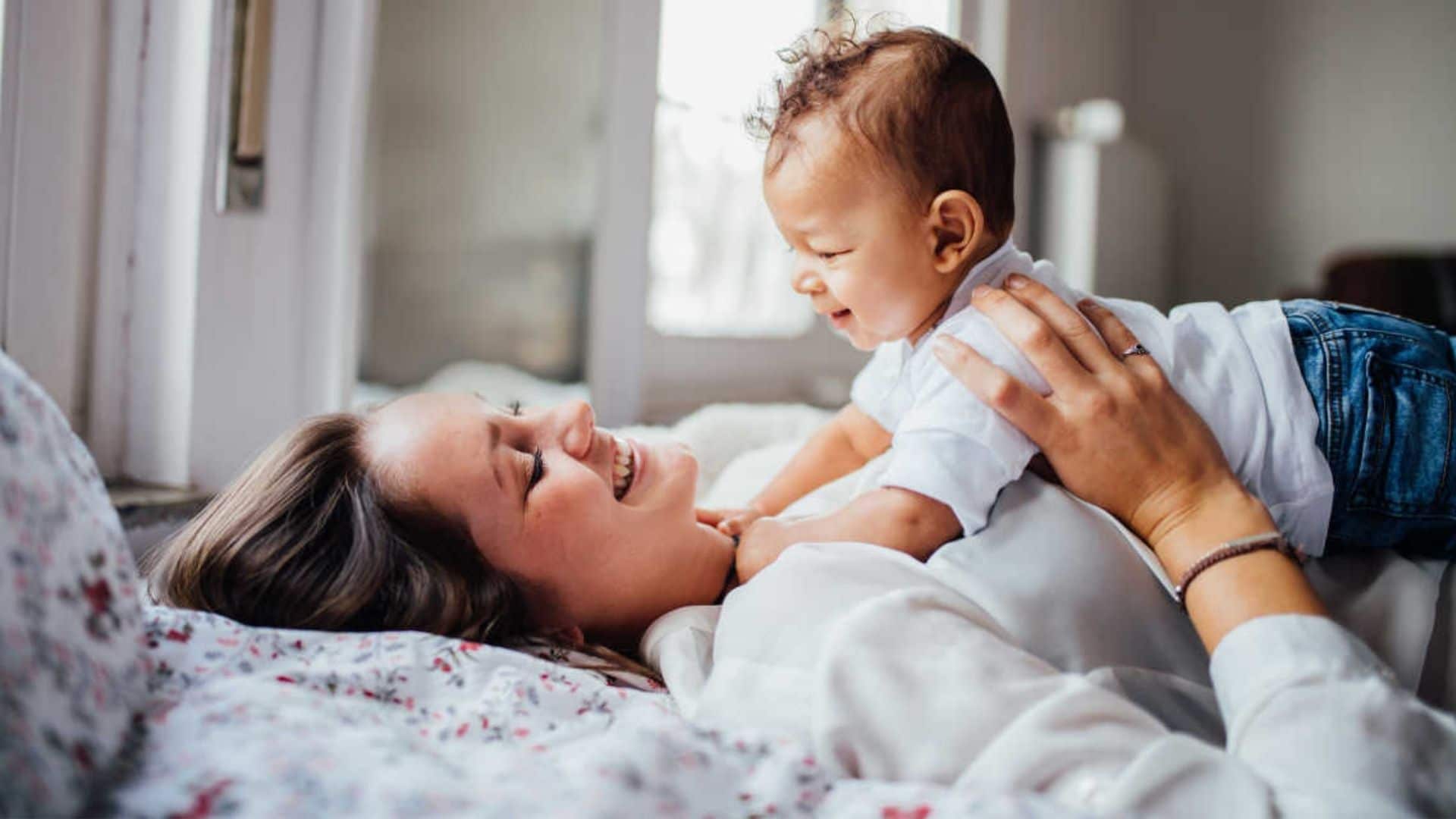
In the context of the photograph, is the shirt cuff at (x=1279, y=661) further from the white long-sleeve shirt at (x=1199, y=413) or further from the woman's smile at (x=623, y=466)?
the woman's smile at (x=623, y=466)

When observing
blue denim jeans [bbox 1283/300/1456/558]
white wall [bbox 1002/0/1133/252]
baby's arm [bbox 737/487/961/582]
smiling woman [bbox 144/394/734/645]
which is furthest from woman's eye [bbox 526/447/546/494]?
white wall [bbox 1002/0/1133/252]

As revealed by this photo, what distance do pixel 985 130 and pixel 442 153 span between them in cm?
108

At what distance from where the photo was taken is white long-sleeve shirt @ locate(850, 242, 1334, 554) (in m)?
0.89

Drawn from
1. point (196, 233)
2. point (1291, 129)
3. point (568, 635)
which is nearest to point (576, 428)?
point (568, 635)

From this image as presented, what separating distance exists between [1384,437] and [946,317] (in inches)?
15.1

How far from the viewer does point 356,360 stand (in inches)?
63.4

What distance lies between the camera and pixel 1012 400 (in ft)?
2.90

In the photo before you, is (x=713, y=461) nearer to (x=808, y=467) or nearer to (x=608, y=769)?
(x=808, y=467)

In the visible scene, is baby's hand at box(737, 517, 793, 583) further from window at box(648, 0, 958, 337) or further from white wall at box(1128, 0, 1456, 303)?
white wall at box(1128, 0, 1456, 303)

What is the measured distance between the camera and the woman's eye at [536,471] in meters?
0.95

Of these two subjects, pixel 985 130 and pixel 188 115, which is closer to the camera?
pixel 985 130

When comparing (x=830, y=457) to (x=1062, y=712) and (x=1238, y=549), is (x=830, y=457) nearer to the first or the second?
(x=1238, y=549)

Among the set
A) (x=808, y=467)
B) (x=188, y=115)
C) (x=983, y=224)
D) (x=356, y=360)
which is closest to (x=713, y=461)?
(x=808, y=467)

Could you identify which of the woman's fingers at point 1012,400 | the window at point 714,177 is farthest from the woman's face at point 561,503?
the window at point 714,177
